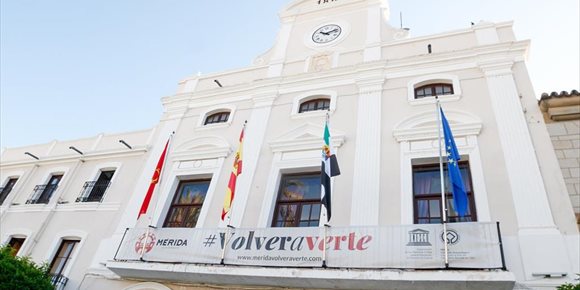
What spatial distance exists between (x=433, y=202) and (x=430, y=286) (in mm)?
2275

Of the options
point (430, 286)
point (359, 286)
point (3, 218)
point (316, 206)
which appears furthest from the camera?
point (3, 218)

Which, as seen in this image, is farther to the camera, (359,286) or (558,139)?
(558,139)

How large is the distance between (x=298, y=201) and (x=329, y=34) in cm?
706

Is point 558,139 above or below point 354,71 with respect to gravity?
below

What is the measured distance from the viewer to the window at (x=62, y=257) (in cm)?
1168

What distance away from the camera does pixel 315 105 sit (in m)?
12.3

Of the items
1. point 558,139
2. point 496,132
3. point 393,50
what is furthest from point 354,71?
point 558,139

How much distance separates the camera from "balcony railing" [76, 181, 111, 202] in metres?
13.3

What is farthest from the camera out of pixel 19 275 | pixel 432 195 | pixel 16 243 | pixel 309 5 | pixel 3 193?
pixel 309 5

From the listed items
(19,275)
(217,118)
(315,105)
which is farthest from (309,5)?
(19,275)

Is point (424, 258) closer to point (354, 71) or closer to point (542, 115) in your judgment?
point (542, 115)

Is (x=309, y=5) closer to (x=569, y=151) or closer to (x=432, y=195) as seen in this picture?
(x=432, y=195)

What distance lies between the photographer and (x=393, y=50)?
1235 centimetres

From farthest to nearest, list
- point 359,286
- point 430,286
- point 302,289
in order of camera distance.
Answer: point 302,289 < point 359,286 < point 430,286
